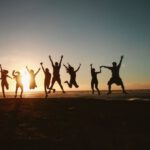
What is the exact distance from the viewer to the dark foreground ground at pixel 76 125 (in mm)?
15844

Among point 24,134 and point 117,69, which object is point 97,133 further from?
point 117,69

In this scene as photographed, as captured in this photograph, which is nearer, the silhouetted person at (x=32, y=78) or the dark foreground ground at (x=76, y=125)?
the dark foreground ground at (x=76, y=125)

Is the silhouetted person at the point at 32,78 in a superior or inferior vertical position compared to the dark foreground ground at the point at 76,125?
superior

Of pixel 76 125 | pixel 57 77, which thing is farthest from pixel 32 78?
pixel 76 125

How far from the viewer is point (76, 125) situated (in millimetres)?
17922

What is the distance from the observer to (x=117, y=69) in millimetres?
25609

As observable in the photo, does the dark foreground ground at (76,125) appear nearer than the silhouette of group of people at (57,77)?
Yes

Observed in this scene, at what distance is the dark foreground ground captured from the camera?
52.0 ft

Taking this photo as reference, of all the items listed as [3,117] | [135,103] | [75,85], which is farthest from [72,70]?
[3,117]

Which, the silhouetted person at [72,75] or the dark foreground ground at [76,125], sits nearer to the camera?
the dark foreground ground at [76,125]

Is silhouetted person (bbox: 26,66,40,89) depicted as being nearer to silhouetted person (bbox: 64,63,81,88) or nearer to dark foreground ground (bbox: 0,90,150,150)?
silhouetted person (bbox: 64,63,81,88)

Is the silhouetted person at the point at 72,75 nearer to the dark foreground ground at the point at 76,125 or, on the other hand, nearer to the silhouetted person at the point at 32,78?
the silhouetted person at the point at 32,78

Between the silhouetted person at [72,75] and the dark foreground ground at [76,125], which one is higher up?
the silhouetted person at [72,75]

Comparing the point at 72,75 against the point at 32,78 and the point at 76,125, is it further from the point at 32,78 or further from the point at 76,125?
the point at 76,125
